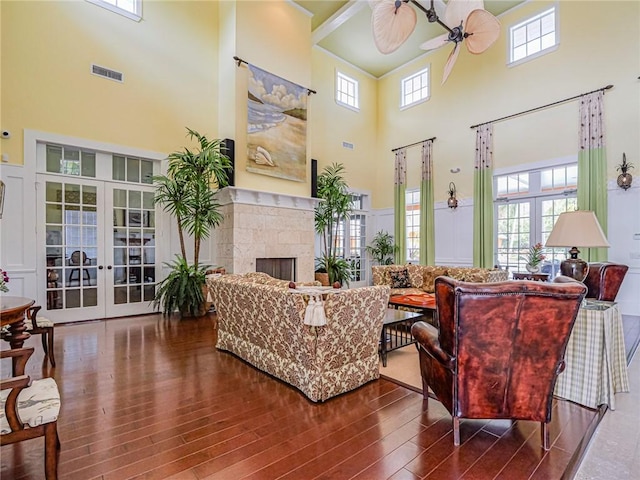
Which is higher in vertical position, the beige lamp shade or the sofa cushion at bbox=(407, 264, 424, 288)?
the beige lamp shade

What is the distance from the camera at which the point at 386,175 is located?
9367mm

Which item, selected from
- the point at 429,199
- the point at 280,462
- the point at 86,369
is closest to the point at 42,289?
the point at 86,369

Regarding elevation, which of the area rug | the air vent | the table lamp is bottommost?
the area rug

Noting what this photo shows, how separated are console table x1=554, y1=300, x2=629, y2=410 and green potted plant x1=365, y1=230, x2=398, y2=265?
631cm

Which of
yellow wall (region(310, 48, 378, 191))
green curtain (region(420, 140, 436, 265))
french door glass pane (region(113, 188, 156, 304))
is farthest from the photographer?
yellow wall (region(310, 48, 378, 191))

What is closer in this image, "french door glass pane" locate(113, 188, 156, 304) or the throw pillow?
"french door glass pane" locate(113, 188, 156, 304)

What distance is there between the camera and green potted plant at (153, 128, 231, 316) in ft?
17.4

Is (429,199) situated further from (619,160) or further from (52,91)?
(52,91)

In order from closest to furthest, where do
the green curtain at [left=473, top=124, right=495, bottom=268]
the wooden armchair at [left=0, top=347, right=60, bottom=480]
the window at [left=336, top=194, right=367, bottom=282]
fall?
A: the wooden armchair at [left=0, top=347, right=60, bottom=480], the green curtain at [left=473, top=124, right=495, bottom=268], the window at [left=336, top=194, right=367, bottom=282]

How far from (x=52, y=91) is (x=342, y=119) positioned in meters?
6.25

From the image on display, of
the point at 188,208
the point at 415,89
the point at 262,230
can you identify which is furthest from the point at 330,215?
the point at 415,89

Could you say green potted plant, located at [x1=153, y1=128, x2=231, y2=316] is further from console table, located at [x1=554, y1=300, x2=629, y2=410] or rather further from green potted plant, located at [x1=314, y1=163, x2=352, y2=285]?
console table, located at [x1=554, y1=300, x2=629, y2=410]

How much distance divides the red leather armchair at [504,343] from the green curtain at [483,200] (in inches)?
215

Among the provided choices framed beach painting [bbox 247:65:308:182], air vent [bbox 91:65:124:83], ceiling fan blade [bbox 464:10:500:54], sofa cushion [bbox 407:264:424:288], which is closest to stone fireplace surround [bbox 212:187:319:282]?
framed beach painting [bbox 247:65:308:182]
